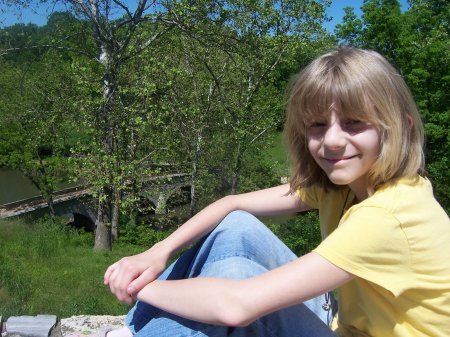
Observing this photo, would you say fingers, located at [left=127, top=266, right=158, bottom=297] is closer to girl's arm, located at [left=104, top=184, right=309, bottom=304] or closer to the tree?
girl's arm, located at [left=104, top=184, right=309, bottom=304]

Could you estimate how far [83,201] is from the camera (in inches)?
771

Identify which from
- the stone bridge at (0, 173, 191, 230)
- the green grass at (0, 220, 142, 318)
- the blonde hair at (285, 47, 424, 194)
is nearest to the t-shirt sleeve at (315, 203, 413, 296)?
the blonde hair at (285, 47, 424, 194)

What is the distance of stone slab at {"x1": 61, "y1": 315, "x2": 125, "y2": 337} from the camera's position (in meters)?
2.74

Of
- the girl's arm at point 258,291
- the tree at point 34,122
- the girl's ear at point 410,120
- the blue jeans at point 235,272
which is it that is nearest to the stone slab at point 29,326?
the blue jeans at point 235,272

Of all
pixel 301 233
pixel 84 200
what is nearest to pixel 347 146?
pixel 301 233

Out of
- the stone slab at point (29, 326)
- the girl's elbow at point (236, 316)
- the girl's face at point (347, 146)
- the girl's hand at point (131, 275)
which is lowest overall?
the stone slab at point (29, 326)

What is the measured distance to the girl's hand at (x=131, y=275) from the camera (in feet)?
5.88

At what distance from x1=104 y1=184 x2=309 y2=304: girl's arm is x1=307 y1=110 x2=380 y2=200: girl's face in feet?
1.75

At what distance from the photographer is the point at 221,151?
19.4m

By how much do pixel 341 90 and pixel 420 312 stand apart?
64cm

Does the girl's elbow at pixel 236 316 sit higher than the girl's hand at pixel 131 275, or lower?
lower

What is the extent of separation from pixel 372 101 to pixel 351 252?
419 mm

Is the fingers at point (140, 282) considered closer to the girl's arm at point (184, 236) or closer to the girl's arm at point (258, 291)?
the girl's arm at point (184, 236)

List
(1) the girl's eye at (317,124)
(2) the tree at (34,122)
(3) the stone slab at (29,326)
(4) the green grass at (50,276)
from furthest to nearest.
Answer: (2) the tree at (34,122)
(4) the green grass at (50,276)
(3) the stone slab at (29,326)
(1) the girl's eye at (317,124)
